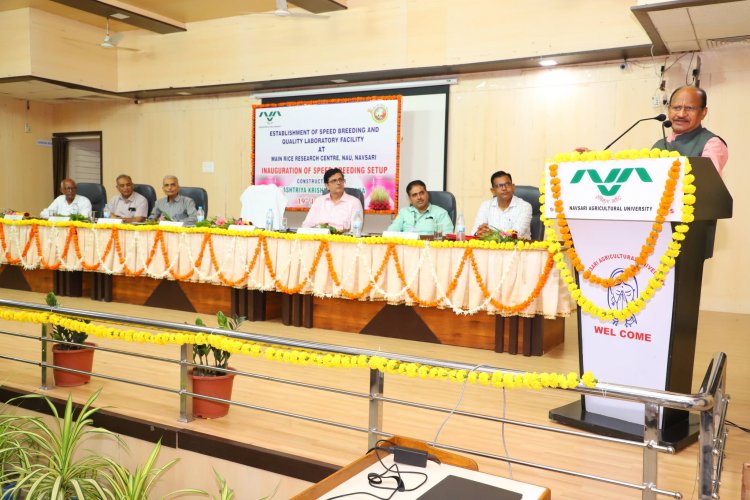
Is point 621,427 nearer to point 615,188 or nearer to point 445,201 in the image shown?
point 615,188

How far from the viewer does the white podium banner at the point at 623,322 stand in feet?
6.97

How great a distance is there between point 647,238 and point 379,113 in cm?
464

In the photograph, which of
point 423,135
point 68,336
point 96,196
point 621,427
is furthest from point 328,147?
point 621,427

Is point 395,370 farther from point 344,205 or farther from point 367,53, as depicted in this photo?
point 367,53

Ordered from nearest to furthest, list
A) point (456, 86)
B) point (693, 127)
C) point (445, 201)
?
1. point (693, 127)
2. point (445, 201)
3. point (456, 86)

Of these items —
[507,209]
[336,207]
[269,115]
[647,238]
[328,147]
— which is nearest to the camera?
[647,238]

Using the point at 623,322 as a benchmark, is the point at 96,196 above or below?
above

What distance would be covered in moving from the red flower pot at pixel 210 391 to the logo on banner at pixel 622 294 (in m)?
1.47

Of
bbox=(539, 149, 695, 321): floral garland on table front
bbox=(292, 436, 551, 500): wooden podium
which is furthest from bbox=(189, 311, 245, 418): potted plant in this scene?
bbox=(539, 149, 695, 321): floral garland on table front

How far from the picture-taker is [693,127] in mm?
2359

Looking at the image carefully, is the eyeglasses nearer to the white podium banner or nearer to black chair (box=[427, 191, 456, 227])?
the white podium banner

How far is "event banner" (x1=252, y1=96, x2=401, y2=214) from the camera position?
644cm

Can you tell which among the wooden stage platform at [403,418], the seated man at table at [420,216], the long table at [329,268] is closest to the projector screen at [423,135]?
the seated man at table at [420,216]

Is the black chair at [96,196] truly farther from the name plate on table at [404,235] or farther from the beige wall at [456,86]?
the name plate on table at [404,235]
